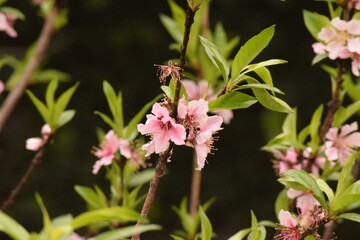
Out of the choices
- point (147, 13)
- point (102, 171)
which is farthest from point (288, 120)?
point (147, 13)

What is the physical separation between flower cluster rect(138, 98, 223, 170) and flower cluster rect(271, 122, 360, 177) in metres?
0.34

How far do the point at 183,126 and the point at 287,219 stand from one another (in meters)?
0.26

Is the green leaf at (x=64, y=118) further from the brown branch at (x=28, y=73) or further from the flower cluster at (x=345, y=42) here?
the flower cluster at (x=345, y=42)

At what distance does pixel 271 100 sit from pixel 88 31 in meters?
2.43

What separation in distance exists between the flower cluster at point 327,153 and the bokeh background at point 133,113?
5.71 feet

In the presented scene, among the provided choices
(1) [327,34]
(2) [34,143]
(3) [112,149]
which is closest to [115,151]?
(3) [112,149]

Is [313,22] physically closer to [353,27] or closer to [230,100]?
[353,27]

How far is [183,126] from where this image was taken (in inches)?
32.0

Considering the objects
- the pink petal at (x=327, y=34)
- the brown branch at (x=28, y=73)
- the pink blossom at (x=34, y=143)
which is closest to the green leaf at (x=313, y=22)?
the pink petal at (x=327, y=34)

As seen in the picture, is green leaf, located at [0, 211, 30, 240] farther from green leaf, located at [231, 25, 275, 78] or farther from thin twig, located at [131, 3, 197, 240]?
green leaf, located at [231, 25, 275, 78]

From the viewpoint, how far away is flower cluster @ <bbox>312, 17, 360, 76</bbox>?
107 cm

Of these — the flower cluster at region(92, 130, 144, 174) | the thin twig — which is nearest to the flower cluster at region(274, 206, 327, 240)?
the thin twig

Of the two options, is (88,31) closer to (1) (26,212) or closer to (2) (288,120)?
(1) (26,212)

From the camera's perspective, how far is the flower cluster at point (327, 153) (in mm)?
1118
